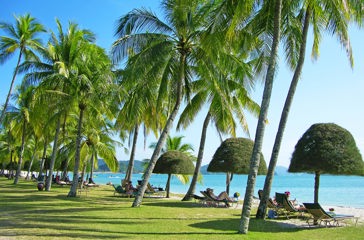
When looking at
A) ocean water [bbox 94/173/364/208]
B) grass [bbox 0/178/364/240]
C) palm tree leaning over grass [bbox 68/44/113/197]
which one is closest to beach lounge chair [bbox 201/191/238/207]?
grass [bbox 0/178/364/240]

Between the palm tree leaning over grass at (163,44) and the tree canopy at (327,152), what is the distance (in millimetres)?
5251

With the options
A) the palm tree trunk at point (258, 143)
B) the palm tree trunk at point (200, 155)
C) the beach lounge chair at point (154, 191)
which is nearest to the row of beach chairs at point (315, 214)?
the palm tree trunk at point (258, 143)

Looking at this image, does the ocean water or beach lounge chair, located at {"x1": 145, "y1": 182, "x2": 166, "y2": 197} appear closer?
beach lounge chair, located at {"x1": 145, "y1": 182, "x2": 166, "y2": 197}

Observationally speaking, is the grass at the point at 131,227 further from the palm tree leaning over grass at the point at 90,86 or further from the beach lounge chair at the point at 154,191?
the beach lounge chair at the point at 154,191

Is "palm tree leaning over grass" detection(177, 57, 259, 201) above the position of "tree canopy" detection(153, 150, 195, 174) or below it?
above

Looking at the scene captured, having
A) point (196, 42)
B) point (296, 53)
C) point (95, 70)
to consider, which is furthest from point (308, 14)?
point (95, 70)

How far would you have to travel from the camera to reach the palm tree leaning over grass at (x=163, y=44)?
15547mm

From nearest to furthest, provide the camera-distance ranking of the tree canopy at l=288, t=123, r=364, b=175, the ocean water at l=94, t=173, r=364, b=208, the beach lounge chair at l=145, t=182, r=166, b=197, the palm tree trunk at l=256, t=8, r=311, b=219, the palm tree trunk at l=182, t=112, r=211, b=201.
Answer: the tree canopy at l=288, t=123, r=364, b=175 < the palm tree trunk at l=256, t=8, r=311, b=219 < the palm tree trunk at l=182, t=112, r=211, b=201 < the beach lounge chair at l=145, t=182, r=166, b=197 < the ocean water at l=94, t=173, r=364, b=208

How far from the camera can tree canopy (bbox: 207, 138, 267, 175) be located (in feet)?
60.7

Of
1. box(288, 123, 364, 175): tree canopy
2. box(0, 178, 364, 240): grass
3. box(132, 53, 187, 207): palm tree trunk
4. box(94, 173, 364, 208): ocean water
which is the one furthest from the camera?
box(94, 173, 364, 208): ocean water

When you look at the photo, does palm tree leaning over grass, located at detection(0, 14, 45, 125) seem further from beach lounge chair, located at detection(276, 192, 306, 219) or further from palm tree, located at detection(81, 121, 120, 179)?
beach lounge chair, located at detection(276, 192, 306, 219)

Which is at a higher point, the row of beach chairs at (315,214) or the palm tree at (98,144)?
the palm tree at (98,144)

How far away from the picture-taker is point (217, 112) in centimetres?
1758

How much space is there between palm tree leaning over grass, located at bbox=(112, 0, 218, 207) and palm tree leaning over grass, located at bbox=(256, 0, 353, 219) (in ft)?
11.6
